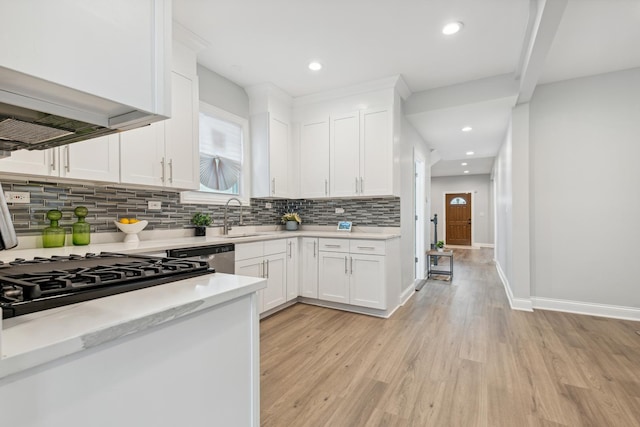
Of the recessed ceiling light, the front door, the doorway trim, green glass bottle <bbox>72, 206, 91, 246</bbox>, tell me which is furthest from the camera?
the front door

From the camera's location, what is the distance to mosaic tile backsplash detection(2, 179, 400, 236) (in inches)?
81.3

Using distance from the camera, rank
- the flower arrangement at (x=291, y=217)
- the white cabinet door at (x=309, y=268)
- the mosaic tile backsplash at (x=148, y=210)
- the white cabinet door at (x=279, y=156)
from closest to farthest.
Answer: the mosaic tile backsplash at (x=148, y=210)
the white cabinet door at (x=309, y=268)
the white cabinet door at (x=279, y=156)
the flower arrangement at (x=291, y=217)

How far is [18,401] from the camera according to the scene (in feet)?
1.68

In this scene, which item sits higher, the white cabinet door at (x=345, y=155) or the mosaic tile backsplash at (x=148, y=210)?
the white cabinet door at (x=345, y=155)

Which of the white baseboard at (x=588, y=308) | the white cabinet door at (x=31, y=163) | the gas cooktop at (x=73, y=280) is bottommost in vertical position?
the white baseboard at (x=588, y=308)

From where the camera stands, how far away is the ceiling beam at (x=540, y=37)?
2.00m

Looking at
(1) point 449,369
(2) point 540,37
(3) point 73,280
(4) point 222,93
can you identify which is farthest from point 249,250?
(2) point 540,37

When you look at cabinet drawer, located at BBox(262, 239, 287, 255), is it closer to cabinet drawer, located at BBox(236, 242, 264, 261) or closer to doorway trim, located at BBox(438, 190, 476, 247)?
cabinet drawer, located at BBox(236, 242, 264, 261)

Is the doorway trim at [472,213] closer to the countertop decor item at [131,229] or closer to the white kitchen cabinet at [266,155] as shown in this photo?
the white kitchen cabinet at [266,155]

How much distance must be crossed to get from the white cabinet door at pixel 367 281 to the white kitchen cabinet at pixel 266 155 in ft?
4.40

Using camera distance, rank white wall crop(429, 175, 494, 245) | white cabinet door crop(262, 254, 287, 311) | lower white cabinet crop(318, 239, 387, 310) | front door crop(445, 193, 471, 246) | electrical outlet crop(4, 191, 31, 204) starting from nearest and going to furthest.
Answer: electrical outlet crop(4, 191, 31, 204) → white cabinet door crop(262, 254, 287, 311) → lower white cabinet crop(318, 239, 387, 310) → white wall crop(429, 175, 494, 245) → front door crop(445, 193, 471, 246)

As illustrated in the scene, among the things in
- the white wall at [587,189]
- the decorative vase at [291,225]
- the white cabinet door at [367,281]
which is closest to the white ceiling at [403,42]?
the white wall at [587,189]

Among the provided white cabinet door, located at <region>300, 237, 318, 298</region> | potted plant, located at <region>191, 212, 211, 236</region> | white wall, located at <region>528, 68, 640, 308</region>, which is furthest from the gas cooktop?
white wall, located at <region>528, 68, 640, 308</region>

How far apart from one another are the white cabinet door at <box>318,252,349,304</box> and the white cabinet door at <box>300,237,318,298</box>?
68 millimetres
